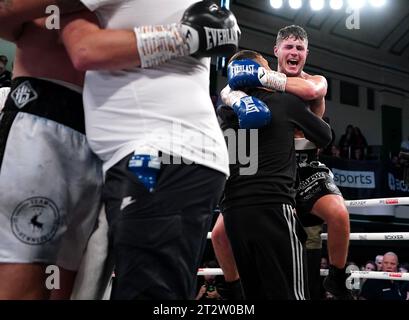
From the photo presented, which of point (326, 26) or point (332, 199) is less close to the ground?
point (326, 26)

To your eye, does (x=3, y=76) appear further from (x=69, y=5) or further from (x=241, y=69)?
(x=69, y=5)

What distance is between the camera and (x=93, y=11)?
1.03 metres

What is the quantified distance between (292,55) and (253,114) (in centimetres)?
76

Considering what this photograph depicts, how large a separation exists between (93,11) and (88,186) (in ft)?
1.22

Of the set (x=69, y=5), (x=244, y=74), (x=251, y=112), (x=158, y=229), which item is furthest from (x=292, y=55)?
(x=158, y=229)

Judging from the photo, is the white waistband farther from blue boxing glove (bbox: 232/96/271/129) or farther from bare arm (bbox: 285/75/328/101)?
blue boxing glove (bbox: 232/96/271/129)

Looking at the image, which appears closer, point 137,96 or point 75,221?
point 137,96

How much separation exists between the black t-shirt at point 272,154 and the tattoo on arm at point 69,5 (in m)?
0.90

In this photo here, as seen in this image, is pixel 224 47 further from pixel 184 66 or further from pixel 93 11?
pixel 93 11

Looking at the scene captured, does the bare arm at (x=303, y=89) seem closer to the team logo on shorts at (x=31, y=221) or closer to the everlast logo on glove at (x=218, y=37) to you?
the everlast logo on glove at (x=218, y=37)

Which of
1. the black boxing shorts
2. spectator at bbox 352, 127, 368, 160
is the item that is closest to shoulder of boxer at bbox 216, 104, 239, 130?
the black boxing shorts

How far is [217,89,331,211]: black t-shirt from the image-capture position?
169 cm

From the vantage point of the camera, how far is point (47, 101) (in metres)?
1.11
